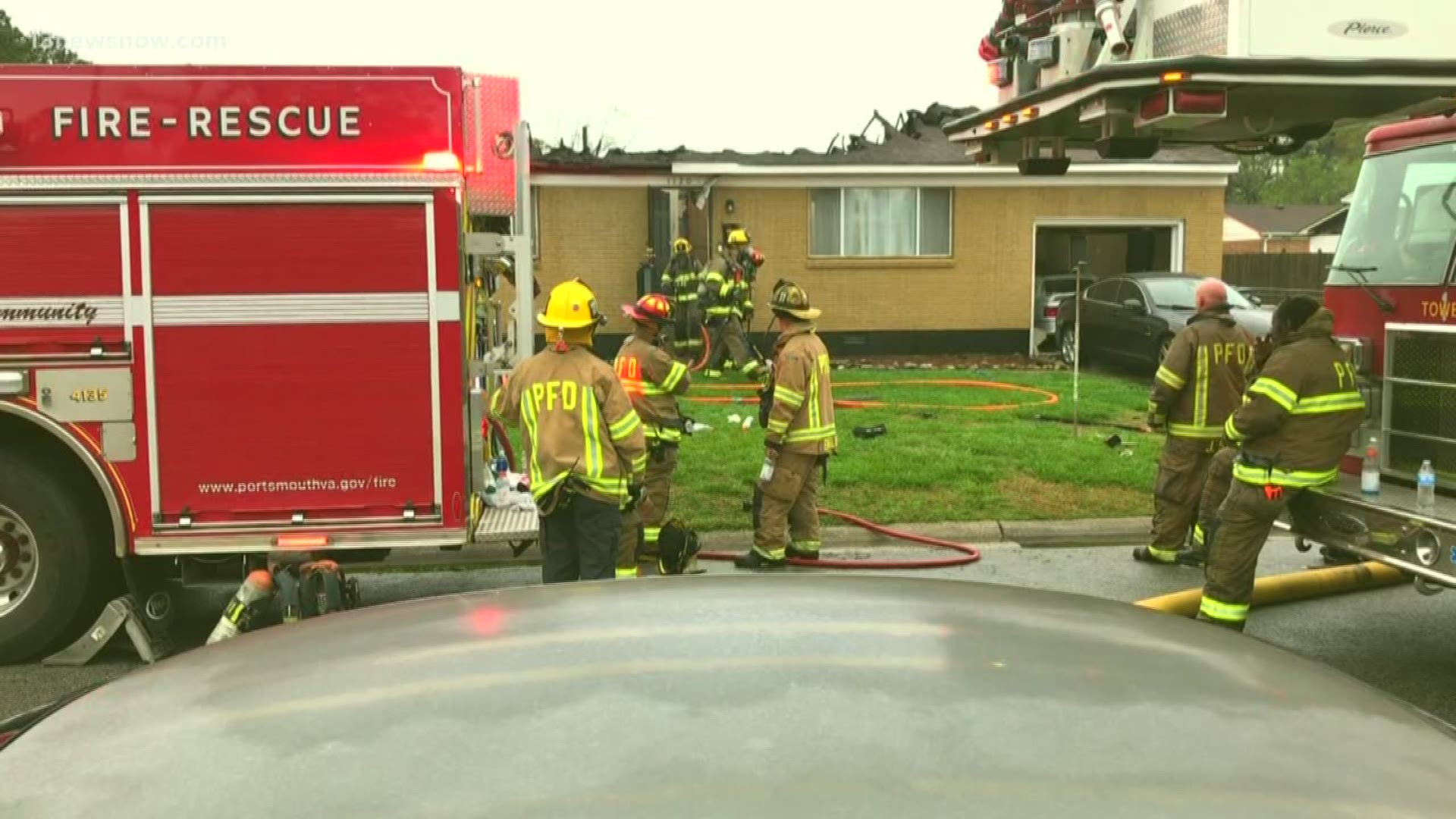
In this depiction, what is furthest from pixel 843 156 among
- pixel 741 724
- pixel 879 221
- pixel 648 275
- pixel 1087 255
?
pixel 741 724

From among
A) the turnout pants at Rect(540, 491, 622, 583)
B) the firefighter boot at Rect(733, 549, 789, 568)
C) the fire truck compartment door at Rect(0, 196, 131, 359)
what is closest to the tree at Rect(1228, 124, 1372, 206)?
the firefighter boot at Rect(733, 549, 789, 568)

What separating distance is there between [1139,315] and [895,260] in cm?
471

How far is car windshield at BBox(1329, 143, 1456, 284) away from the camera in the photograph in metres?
6.49

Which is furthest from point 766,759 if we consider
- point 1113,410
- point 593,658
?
point 1113,410

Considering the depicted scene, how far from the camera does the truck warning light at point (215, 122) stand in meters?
6.42

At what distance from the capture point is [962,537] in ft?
31.2

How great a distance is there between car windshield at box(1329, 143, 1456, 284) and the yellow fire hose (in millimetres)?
1749

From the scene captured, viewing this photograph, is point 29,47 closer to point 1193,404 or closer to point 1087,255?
point 1087,255

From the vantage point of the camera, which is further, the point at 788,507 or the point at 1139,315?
the point at 1139,315

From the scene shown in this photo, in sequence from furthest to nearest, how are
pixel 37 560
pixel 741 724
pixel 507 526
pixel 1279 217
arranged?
pixel 1279 217
pixel 507 526
pixel 37 560
pixel 741 724

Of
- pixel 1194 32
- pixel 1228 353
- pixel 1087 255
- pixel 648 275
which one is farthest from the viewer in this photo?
pixel 1087 255

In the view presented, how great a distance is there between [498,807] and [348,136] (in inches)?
222

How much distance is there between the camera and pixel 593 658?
1.84 meters

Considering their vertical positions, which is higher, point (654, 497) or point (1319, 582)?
point (654, 497)
